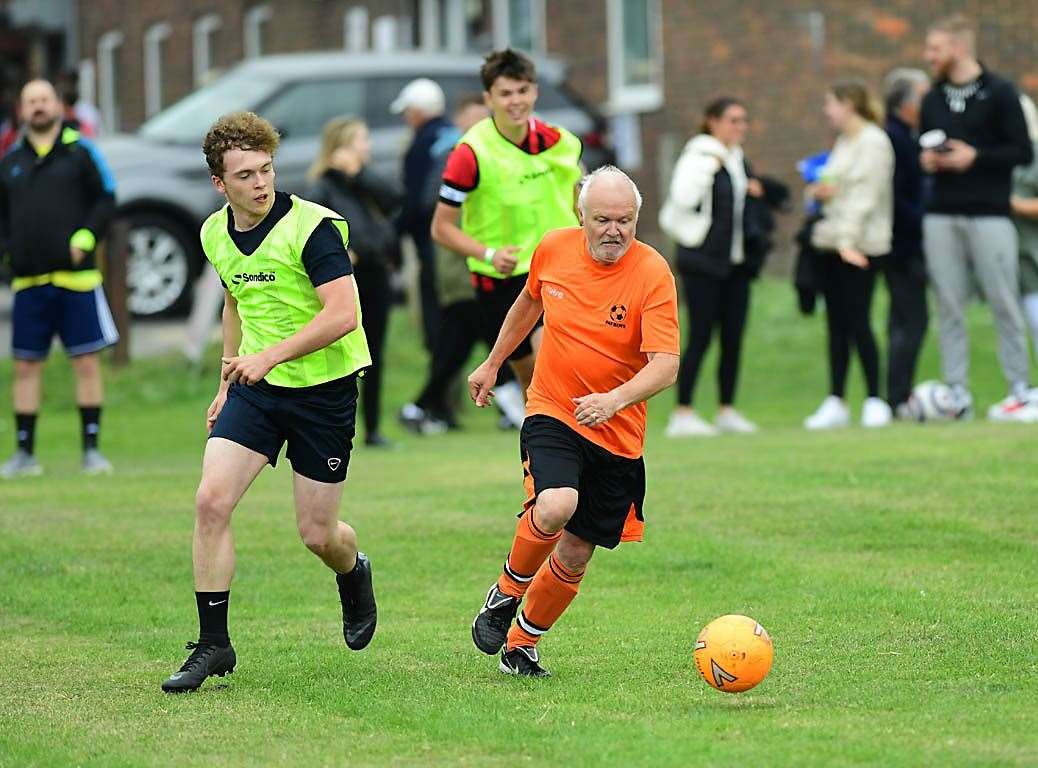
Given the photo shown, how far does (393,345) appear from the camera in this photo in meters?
19.9

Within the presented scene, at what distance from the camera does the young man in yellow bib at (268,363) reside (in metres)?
6.99

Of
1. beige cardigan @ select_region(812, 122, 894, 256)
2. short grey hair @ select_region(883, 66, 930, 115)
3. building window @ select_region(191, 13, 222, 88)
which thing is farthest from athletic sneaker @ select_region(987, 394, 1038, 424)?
→ building window @ select_region(191, 13, 222, 88)

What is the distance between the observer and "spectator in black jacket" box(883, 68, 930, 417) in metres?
14.4

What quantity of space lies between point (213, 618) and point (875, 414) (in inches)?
315

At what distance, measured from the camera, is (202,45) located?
3606cm

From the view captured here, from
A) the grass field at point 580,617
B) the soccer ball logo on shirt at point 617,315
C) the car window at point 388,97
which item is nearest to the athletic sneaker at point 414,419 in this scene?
the grass field at point 580,617

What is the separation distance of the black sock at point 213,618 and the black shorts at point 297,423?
512mm

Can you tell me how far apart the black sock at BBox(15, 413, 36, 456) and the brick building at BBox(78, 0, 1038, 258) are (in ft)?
39.2

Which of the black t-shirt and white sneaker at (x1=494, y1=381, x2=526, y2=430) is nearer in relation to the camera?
the black t-shirt

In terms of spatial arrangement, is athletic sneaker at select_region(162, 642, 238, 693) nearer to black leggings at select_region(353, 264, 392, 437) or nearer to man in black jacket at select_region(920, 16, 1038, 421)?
black leggings at select_region(353, 264, 392, 437)

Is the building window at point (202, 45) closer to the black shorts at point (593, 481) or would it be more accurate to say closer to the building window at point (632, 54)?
the building window at point (632, 54)

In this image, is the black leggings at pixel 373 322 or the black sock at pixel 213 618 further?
the black leggings at pixel 373 322

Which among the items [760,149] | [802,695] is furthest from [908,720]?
[760,149]

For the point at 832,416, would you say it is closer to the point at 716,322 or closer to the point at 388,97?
the point at 716,322
